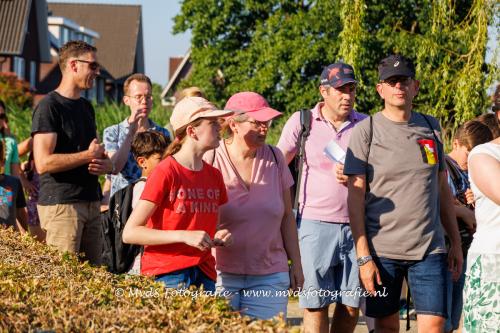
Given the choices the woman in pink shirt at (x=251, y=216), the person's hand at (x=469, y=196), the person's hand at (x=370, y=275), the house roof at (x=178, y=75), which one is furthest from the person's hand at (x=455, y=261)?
the house roof at (x=178, y=75)

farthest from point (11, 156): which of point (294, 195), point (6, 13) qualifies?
point (6, 13)

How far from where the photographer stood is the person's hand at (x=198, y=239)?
4844 millimetres

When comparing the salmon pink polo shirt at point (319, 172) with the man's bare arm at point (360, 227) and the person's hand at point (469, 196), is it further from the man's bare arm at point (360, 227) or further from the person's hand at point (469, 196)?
the person's hand at point (469, 196)

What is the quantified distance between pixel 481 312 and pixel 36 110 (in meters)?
3.47

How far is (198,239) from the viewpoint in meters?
4.84

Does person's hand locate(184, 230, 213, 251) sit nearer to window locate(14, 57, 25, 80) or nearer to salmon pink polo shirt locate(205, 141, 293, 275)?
salmon pink polo shirt locate(205, 141, 293, 275)

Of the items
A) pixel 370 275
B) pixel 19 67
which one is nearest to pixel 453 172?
pixel 370 275

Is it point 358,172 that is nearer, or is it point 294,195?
point 358,172

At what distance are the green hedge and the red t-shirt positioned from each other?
39cm

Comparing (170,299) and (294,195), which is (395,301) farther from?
(170,299)

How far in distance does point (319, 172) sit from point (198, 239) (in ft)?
7.04

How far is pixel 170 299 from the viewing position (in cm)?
407

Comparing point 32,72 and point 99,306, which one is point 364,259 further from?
point 32,72

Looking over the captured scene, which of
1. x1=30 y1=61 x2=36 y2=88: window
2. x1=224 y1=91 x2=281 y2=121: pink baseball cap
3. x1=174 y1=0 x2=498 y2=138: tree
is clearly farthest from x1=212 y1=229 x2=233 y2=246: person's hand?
x1=30 y1=61 x2=36 y2=88: window
